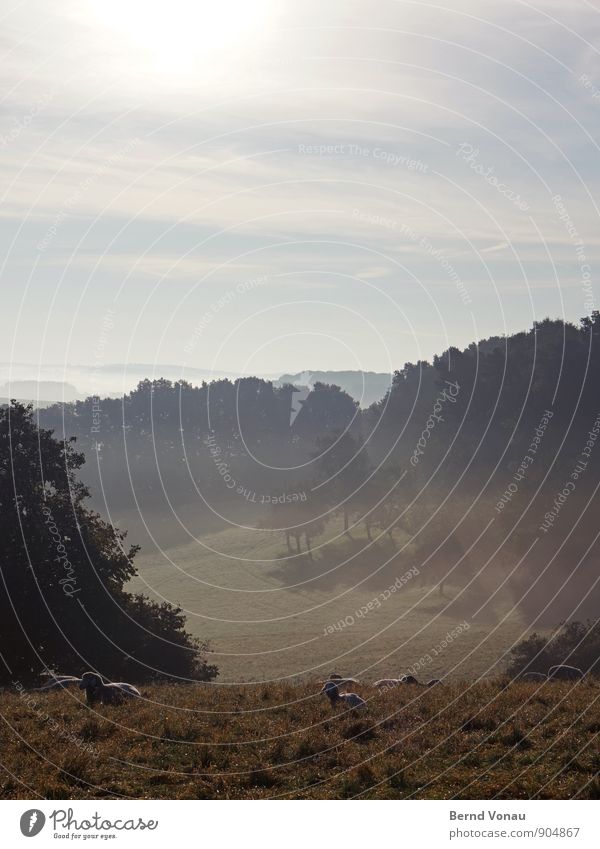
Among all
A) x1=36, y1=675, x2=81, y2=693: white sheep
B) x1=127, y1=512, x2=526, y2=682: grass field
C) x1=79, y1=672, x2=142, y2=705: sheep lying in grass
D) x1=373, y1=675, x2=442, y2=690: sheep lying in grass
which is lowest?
x1=127, y1=512, x2=526, y2=682: grass field

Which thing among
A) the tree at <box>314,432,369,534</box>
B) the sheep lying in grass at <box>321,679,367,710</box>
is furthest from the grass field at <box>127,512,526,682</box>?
the sheep lying in grass at <box>321,679,367,710</box>

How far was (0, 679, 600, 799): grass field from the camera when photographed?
17.4 meters

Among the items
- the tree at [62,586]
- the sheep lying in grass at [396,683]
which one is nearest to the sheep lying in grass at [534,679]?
the sheep lying in grass at [396,683]

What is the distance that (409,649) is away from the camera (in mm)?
66875

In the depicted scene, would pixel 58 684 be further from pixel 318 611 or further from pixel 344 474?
pixel 344 474

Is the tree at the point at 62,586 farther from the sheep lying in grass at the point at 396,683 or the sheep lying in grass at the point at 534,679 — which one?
the sheep lying in grass at the point at 534,679

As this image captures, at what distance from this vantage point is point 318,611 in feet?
318

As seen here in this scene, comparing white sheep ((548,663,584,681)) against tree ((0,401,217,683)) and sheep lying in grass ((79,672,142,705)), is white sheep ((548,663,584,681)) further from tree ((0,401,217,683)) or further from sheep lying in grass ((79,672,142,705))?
tree ((0,401,217,683))

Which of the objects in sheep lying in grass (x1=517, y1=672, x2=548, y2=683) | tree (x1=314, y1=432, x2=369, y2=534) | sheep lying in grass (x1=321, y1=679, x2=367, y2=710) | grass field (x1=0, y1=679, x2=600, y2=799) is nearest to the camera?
grass field (x1=0, y1=679, x2=600, y2=799)

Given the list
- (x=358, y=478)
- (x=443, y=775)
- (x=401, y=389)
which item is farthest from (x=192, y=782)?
(x=401, y=389)

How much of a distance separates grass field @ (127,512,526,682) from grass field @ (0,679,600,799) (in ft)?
91.7

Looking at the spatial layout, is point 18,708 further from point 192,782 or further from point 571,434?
point 571,434

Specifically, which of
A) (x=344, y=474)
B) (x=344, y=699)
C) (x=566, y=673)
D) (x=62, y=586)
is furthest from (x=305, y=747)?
(x=344, y=474)

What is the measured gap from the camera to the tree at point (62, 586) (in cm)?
4069
